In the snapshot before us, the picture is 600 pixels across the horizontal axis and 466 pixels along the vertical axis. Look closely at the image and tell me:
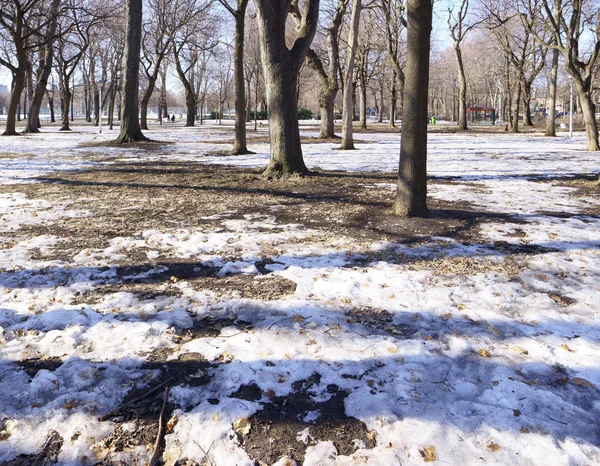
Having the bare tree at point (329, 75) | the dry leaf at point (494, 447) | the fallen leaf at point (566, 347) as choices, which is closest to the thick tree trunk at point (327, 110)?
the bare tree at point (329, 75)

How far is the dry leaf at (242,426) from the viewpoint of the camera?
2.41m

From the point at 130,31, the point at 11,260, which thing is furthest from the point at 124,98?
the point at 11,260

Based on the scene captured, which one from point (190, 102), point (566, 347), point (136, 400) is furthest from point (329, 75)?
point (190, 102)

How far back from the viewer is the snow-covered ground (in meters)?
2.36

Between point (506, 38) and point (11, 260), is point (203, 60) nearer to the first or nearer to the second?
point (506, 38)

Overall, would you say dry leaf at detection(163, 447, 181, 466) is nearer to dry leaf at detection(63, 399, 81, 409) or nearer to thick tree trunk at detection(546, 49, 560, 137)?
dry leaf at detection(63, 399, 81, 409)

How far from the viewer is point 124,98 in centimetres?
1767

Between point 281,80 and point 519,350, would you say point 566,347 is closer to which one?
point 519,350

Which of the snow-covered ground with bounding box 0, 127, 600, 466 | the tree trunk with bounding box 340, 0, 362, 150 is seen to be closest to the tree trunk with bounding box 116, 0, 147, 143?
the tree trunk with bounding box 340, 0, 362, 150

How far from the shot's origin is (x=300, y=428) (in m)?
2.46

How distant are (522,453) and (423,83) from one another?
4766mm

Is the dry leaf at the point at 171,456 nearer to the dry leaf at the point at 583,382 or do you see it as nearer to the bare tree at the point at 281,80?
the dry leaf at the point at 583,382

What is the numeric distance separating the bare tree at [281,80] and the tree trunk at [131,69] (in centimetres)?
1016

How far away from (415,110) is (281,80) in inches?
148
